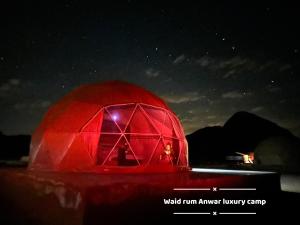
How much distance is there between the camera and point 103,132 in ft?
43.6

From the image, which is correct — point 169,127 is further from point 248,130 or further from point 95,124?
point 248,130

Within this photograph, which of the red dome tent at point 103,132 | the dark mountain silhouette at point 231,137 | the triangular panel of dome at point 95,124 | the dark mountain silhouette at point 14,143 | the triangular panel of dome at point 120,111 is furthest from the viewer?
the dark mountain silhouette at point 231,137

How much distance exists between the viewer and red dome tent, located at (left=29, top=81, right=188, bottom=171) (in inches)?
506

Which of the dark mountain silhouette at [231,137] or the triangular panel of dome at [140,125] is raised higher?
the dark mountain silhouette at [231,137]

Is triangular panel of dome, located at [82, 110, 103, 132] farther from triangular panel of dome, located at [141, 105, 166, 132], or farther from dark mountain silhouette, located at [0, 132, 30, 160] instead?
dark mountain silhouette, located at [0, 132, 30, 160]

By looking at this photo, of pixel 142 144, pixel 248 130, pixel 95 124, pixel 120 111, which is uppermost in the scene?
pixel 248 130

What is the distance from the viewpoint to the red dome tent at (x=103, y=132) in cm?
1286

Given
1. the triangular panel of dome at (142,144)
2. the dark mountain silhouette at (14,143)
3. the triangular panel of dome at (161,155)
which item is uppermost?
the dark mountain silhouette at (14,143)

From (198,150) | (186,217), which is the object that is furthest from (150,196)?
(198,150)

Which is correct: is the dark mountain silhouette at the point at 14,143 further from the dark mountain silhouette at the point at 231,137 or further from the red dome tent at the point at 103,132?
the red dome tent at the point at 103,132

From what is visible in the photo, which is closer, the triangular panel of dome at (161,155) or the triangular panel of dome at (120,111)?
the triangular panel of dome at (120,111)

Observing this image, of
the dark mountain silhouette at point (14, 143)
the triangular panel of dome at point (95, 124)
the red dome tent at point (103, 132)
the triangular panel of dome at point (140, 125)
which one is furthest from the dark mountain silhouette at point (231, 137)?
the triangular panel of dome at point (95, 124)

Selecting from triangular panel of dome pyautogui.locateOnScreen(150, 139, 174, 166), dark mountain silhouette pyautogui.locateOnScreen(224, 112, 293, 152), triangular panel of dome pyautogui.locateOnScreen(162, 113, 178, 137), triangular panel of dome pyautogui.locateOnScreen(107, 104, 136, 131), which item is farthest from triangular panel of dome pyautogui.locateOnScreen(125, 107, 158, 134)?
dark mountain silhouette pyautogui.locateOnScreen(224, 112, 293, 152)

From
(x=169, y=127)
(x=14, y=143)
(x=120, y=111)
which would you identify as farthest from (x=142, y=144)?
(x=14, y=143)
